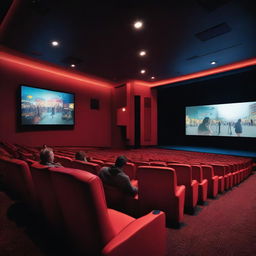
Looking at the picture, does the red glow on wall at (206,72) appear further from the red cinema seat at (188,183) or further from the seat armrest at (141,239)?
the seat armrest at (141,239)

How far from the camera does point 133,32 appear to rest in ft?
16.3

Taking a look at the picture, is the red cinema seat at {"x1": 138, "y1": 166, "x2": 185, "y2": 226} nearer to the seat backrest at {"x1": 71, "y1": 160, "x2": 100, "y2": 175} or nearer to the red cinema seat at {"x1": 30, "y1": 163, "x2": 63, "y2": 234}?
the seat backrest at {"x1": 71, "y1": 160, "x2": 100, "y2": 175}

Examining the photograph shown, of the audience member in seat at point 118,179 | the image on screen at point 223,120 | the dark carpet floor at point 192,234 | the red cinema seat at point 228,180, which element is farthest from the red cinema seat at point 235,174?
the image on screen at point 223,120

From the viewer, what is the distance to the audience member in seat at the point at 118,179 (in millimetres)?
2139

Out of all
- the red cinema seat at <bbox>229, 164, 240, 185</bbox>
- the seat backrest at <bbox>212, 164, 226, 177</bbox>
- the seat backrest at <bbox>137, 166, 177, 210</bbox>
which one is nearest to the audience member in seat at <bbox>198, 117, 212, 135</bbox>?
the red cinema seat at <bbox>229, 164, 240, 185</bbox>

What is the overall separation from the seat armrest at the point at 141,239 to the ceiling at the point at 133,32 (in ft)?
13.6

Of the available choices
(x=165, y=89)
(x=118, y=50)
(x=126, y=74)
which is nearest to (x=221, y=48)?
(x=118, y=50)

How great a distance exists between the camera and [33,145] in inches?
308

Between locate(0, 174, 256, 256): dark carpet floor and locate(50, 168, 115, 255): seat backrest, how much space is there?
66cm

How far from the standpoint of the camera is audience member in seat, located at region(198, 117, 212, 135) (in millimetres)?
10436

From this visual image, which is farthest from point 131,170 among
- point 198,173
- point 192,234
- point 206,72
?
point 206,72

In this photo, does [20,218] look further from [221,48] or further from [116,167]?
[221,48]

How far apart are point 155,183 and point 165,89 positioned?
1051 cm

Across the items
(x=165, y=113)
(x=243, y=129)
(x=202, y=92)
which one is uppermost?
(x=202, y=92)
